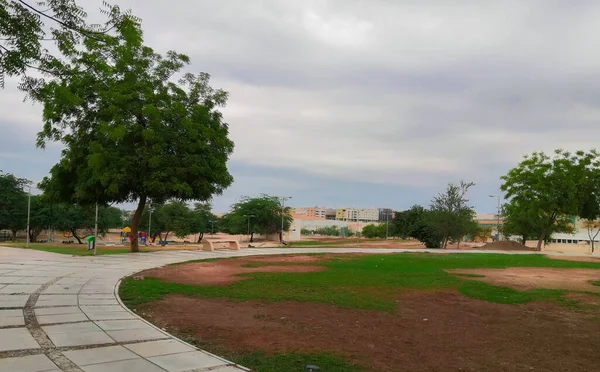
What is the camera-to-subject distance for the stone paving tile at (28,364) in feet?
16.7

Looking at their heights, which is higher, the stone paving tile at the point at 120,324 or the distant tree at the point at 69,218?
the distant tree at the point at 69,218

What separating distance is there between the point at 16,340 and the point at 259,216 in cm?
6384

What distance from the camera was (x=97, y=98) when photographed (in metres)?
22.5

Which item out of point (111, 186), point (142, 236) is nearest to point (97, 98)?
point (111, 186)

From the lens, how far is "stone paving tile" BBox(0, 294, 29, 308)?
347 inches

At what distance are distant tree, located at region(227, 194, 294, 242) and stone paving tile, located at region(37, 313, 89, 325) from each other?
61.1 meters

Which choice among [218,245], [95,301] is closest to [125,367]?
[95,301]

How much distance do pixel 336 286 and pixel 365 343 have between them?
6638mm

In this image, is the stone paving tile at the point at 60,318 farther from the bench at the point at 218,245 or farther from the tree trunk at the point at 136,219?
the bench at the point at 218,245

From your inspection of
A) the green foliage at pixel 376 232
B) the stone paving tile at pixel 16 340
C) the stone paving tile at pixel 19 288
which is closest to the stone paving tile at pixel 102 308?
the stone paving tile at pixel 16 340

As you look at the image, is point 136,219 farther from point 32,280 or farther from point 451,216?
point 451,216

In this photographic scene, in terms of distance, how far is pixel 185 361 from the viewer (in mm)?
5691

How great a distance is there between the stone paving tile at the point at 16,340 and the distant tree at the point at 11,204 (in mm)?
55579

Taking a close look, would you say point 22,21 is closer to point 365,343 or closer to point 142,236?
point 365,343
